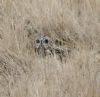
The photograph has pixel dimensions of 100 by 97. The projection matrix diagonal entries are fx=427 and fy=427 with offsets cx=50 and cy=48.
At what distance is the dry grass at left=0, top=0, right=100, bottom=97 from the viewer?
2.79 meters

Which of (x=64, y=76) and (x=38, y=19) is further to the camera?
(x=38, y=19)

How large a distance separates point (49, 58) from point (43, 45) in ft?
1.11

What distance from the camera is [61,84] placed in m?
2.82

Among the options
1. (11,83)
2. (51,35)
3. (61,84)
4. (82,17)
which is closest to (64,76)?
(61,84)

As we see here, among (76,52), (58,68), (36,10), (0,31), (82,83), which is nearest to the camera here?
(82,83)

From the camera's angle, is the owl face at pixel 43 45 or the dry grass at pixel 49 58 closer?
the dry grass at pixel 49 58

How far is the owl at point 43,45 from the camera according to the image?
133 inches

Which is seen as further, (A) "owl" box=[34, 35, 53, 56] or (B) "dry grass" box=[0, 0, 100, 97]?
(A) "owl" box=[34, 35, 53, 56]

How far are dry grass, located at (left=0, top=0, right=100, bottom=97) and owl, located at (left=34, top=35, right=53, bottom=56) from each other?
0.17 feet

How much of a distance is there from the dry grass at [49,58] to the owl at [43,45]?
2.0 inches

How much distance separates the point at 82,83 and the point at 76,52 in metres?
0.51

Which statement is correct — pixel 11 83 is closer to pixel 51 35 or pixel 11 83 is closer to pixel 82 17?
pixel 51 35

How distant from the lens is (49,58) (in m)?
3.18

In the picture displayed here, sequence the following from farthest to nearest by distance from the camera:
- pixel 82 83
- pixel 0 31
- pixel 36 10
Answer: pixel 36 10 < pixel 0 31 < pixel 82 83
